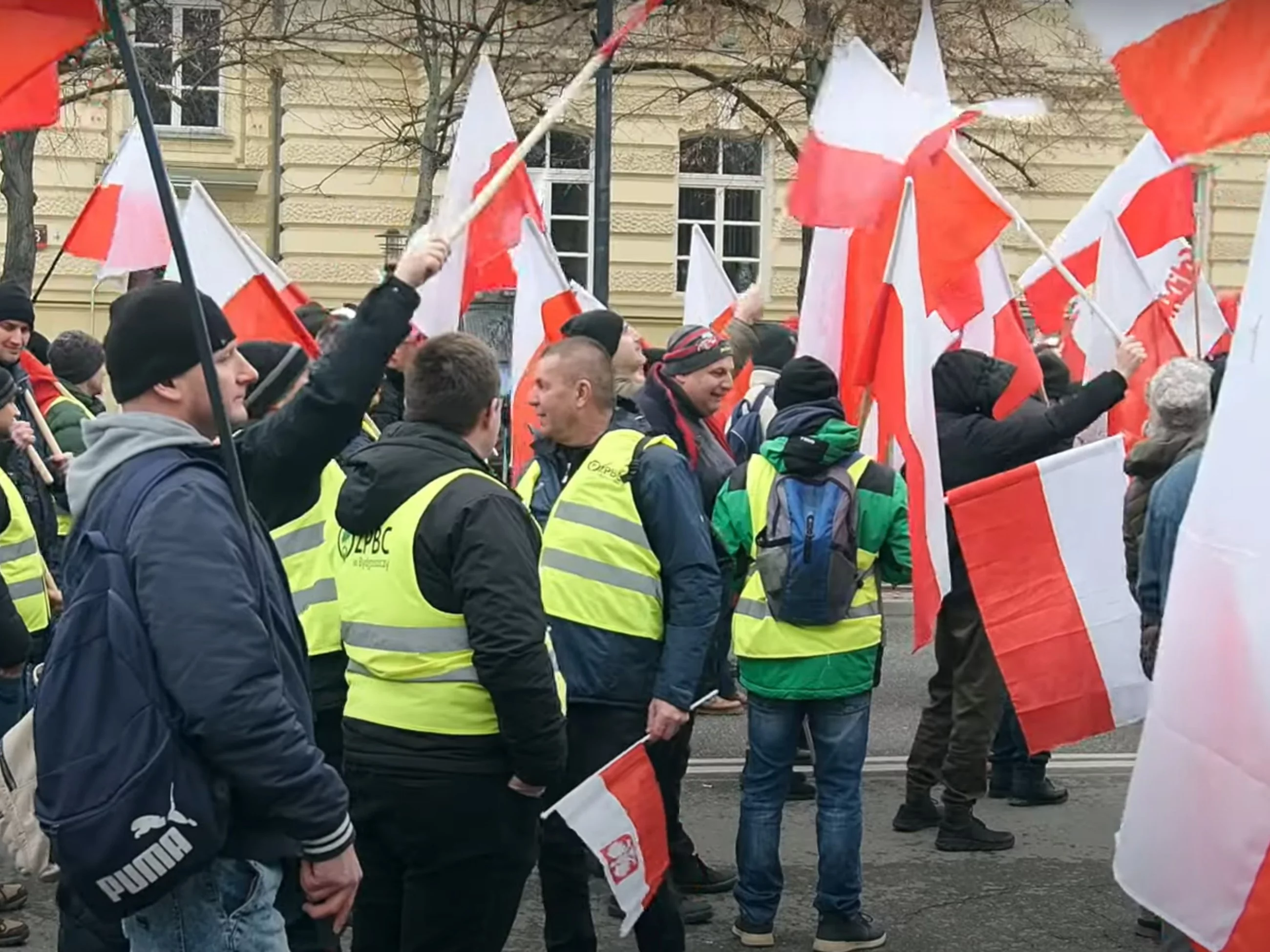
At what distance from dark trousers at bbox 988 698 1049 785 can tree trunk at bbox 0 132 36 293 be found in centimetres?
1060

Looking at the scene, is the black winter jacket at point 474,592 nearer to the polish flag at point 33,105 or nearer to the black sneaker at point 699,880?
the polish flag at point 33,105

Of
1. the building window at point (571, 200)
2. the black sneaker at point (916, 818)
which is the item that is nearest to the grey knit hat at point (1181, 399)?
the black sneaker at point (916, 818)

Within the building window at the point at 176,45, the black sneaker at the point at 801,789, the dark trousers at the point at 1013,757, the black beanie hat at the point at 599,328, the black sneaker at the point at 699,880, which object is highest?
the building window at the point at 176,45

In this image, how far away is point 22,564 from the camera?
229 inches

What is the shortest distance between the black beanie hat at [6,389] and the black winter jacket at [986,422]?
3.37m

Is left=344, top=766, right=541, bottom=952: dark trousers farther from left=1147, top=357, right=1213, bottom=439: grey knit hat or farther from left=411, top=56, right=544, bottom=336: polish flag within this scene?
left=1147, top=357, right=1213, bottom=439: grey knit hat

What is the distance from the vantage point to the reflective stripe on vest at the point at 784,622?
212 inches

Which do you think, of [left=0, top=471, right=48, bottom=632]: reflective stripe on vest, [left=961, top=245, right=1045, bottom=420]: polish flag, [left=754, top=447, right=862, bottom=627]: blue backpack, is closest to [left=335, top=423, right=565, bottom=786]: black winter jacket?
[left=754, top=447, right=862, bottom=627]: blue backpack

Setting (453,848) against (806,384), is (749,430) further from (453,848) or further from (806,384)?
(453,848)

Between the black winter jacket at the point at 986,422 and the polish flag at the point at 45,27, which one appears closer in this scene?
the polish flag at the point at 45,27

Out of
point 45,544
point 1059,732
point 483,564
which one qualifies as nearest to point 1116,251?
point 1059,732

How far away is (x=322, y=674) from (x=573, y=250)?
19.1 meters

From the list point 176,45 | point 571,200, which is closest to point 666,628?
point 176,45

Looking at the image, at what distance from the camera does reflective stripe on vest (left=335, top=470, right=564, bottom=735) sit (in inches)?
155
